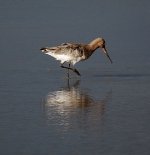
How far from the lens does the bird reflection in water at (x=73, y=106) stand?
9.84 m

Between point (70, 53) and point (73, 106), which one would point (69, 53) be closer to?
point (70, 53)

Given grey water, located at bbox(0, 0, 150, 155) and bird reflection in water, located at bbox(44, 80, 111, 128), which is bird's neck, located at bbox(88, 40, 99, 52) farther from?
bird reflection in water, located at bbox(44, 80, 111, 128)

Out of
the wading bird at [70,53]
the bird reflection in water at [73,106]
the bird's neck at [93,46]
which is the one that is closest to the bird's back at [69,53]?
the wading bird at [70,53]

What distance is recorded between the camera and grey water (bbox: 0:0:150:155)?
28.2ft

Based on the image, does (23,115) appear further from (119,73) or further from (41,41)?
(41,41)

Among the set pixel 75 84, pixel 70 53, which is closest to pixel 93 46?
pixel 70 53

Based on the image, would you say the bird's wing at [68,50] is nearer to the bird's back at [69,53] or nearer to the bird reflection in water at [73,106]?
the bird's back at [69,53]

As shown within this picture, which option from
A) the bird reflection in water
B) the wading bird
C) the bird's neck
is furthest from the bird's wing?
the bird reflection in water

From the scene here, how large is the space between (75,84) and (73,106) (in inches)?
93.2

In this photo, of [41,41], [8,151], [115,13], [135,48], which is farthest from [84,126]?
[115,13]

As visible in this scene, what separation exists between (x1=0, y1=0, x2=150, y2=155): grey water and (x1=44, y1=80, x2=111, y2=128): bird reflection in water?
0.01 metres

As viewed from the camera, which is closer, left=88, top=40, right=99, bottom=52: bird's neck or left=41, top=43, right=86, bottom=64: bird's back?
left=41, top=43, right=86, bottom=64: bird's back

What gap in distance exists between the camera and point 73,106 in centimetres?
1087

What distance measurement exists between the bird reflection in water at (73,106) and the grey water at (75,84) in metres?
0.01
